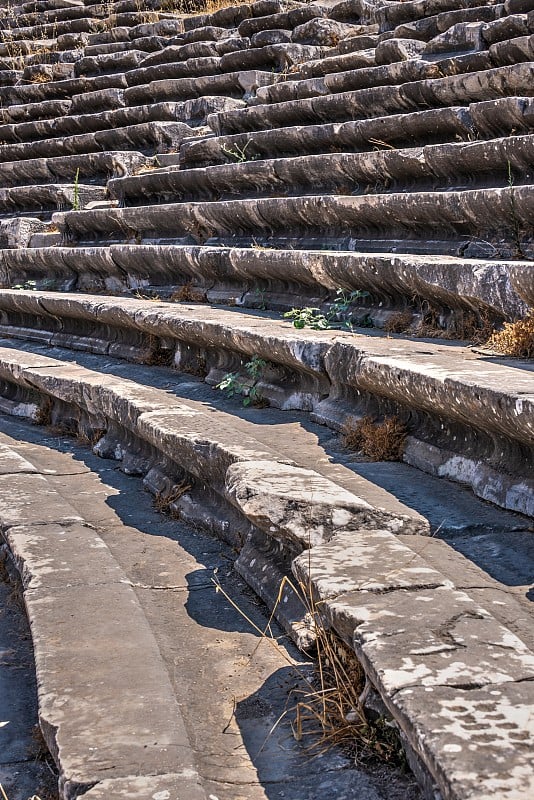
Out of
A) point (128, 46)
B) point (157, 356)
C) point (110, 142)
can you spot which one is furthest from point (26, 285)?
point (128, 46)

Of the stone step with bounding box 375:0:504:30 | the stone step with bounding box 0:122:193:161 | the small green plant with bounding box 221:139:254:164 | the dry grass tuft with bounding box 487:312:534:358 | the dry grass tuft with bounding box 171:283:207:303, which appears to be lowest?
the dry grass tuft with bounding box 171:283:207:303

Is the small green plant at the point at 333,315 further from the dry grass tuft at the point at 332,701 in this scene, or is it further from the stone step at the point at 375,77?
the dry grass tuft at the point at 332,701

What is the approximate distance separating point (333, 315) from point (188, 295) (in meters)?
2.15

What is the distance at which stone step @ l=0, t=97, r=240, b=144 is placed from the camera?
10.8 meters

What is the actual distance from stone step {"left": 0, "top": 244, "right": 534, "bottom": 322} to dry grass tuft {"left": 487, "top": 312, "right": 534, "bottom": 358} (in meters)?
0.08

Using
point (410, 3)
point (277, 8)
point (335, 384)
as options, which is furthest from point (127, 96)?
point (335, 384)

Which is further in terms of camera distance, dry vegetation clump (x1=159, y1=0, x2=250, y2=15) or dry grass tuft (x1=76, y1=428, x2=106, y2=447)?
dry vegetation clump (x1=159, y1=0, x2=250, y2=15)

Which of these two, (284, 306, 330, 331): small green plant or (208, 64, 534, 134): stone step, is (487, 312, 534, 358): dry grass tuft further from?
(208, 64, 534, 134): stone step

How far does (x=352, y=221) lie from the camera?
262 inches

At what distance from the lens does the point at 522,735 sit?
1.95 m

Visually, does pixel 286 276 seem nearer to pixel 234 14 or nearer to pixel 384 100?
pixel 384 100

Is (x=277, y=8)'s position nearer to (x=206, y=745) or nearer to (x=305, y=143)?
(x=305, y=143)

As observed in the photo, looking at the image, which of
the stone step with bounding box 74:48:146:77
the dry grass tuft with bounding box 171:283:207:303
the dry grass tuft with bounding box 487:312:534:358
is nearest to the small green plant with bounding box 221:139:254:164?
the dry grass tuft with bounding box 171:283:207:303

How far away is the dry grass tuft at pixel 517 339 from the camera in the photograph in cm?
435
